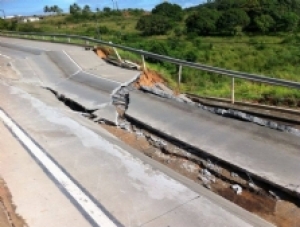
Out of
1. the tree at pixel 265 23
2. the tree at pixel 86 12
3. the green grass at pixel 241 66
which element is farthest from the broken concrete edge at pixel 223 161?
the tree at pixel 86 12

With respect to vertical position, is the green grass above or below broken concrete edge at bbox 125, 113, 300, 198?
below

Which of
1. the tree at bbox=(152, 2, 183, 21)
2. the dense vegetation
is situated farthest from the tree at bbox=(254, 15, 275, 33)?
the tree at bbox=(152, 2, 183, 21)

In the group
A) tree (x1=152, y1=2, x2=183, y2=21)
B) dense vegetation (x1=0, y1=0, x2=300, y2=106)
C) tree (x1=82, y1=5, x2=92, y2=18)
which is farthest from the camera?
tree (x1=82, y1=5, x2=92, y2=18)

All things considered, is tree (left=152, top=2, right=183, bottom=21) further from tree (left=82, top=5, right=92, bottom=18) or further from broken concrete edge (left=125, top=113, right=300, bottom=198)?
broken concrete edge (left=125, top=113, right=300, bottom=198)

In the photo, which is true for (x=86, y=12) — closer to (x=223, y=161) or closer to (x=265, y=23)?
(x=265, y=23)

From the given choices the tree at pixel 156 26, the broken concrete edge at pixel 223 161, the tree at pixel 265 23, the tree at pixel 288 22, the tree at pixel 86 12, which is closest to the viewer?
the broken concrete edge at pixel 223 161

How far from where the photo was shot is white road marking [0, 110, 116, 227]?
5.06 metres

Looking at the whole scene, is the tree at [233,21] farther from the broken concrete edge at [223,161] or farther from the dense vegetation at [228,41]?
the broken concrete edge at [223,161]

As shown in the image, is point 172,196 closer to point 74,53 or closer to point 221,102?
point 221,102

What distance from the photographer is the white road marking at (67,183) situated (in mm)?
5062

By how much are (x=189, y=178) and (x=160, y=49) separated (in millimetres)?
30387

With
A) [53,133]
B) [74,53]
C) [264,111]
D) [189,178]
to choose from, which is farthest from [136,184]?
[74,53]

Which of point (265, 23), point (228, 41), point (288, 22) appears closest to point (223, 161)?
point (228, 41)

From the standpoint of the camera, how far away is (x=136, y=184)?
6023 mm
